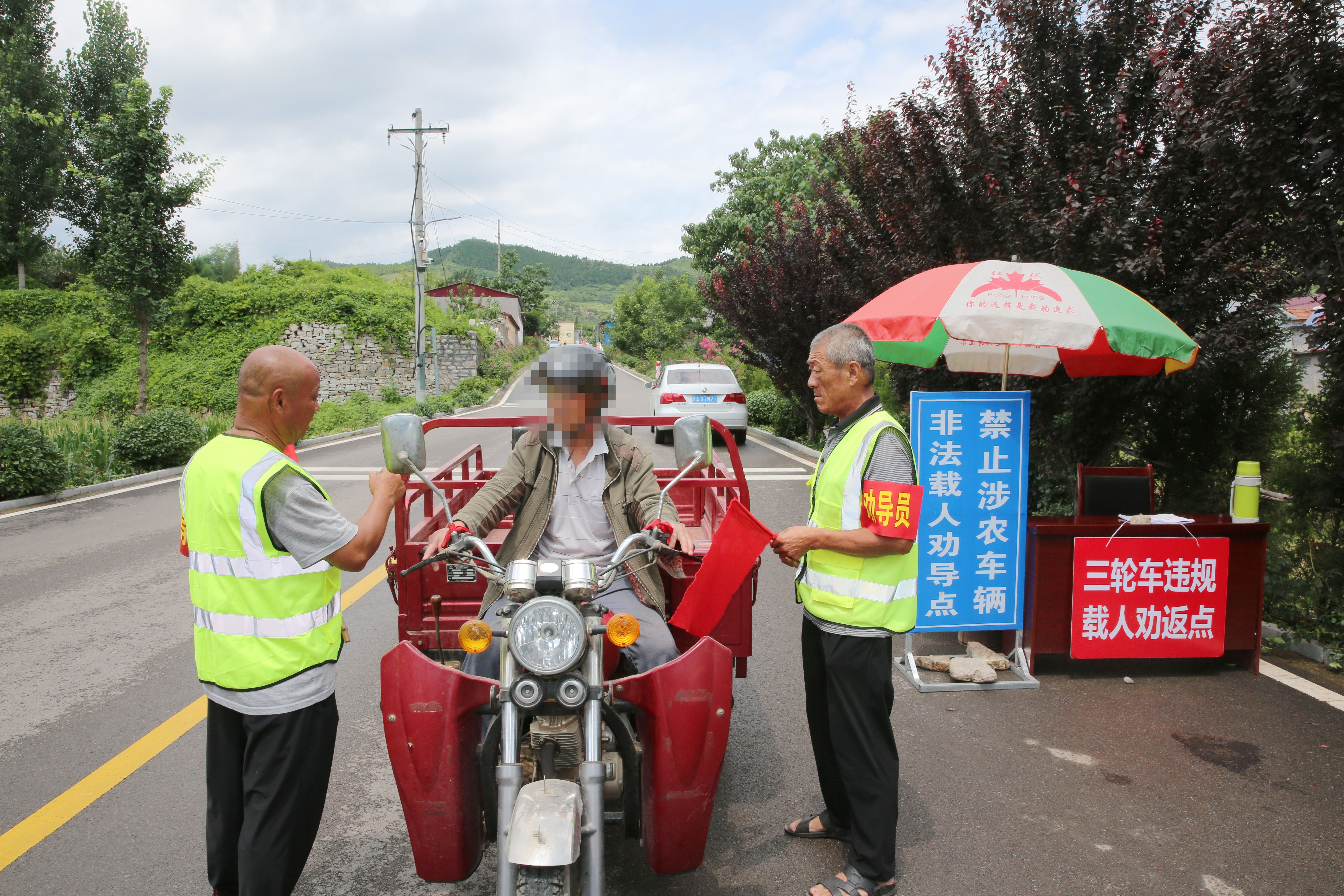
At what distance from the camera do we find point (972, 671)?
475 centimetres

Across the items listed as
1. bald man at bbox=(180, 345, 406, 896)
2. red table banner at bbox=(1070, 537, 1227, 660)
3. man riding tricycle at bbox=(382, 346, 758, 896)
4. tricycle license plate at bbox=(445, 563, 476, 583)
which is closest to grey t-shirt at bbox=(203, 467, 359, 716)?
bald man at bbox=(180, 345, 406, 896)

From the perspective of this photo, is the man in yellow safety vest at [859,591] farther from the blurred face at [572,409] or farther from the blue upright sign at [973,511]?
the blue upright sign at [973,511]

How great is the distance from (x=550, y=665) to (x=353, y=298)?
116 ft

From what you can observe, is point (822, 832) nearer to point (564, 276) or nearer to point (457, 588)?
point (457, 588)

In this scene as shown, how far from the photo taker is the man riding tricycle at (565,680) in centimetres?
215

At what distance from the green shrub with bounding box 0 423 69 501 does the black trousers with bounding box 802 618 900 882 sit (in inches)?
456

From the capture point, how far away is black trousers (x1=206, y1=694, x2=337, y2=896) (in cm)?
223

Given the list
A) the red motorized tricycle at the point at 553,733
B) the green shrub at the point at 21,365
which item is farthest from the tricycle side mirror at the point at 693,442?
the green shrub at the point at 21,365

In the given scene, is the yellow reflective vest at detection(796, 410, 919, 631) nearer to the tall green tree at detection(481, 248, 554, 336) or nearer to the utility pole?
the utility pole

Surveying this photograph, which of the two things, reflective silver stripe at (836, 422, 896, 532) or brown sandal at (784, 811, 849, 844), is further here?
brown sandal at (784, 811, 849, 844)

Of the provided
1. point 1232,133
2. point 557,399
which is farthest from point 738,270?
point 557,399

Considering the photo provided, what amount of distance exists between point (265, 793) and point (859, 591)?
6.07 ft

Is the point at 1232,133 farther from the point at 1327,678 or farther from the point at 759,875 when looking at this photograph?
the point at 759,875

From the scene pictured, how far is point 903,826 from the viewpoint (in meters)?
3.25
